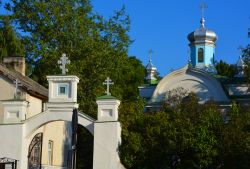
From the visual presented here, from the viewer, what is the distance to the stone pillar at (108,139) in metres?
20.8

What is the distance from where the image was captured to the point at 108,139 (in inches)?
821

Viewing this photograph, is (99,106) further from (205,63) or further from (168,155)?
(205,63)

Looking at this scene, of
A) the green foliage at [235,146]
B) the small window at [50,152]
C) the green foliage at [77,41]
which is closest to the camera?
the green foliage at [235,146]

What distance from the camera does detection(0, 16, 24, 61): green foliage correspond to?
37.6 metres

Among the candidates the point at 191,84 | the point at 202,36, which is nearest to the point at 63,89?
the point at 191,84

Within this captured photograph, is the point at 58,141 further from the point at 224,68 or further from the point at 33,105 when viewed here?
the point at 224,68

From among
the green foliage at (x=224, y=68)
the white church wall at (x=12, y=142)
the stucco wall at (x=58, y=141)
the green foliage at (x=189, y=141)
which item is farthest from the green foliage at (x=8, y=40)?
the green foliage at (x=224, y=68)

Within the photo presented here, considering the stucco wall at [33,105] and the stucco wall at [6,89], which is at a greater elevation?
the stucco wall at [6,89]

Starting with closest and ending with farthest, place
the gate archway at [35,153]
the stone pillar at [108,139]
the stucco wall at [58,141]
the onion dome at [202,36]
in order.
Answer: the stone pillar at [108,139] < the gate archway at [35,153] < the stucco wall at [58,141] < the onion dome at [202,36]

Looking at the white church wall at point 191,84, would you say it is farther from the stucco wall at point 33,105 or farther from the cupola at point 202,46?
the stucco wall at point 33,105

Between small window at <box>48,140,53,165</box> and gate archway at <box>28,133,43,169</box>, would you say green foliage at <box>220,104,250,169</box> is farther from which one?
small window at <box>48,140,53,165</box>

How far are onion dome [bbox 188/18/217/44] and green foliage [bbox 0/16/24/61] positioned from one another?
17001 millimetres

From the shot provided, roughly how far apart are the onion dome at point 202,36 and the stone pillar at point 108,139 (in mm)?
28860

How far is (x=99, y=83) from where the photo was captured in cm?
3550
